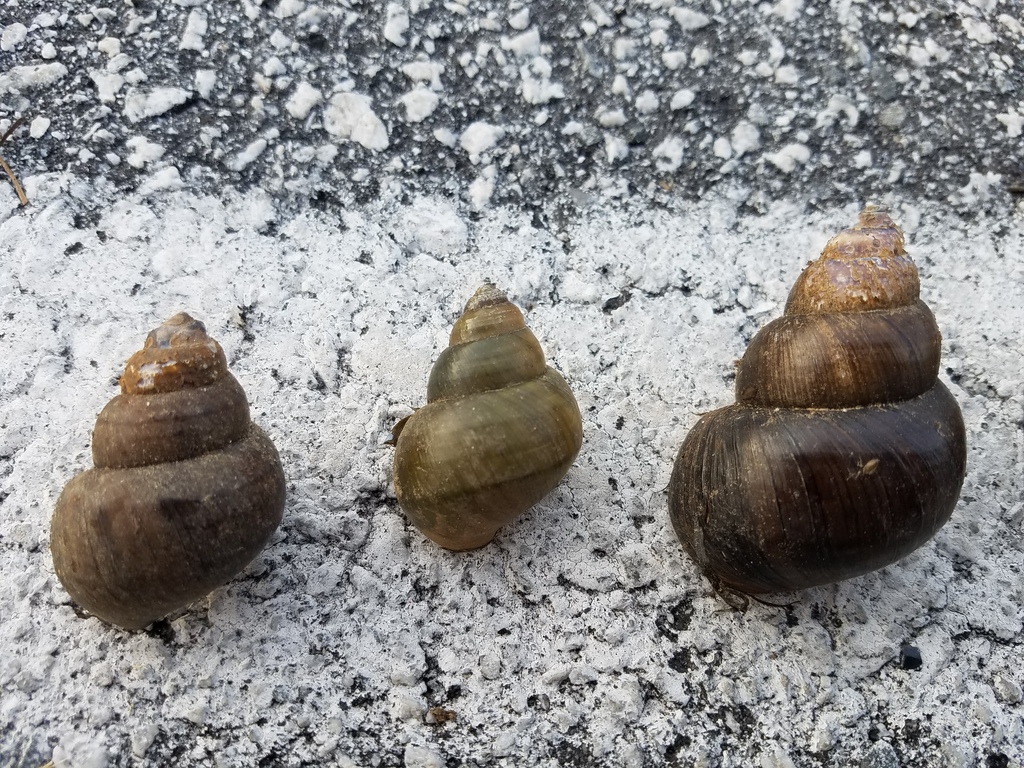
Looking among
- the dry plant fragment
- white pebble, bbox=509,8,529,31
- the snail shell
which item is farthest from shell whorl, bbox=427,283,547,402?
the dry plant fragment

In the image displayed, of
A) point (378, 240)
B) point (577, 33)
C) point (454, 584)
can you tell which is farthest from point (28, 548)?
point (577, 33)

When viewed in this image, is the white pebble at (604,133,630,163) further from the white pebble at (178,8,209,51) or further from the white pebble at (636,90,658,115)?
the white pebble at (178,8,209,51)

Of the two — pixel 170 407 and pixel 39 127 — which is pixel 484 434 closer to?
pixel 170 407

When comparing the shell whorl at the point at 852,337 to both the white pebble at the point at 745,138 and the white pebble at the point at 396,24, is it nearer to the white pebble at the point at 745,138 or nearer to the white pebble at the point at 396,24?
the white pebble at the point at 745,138

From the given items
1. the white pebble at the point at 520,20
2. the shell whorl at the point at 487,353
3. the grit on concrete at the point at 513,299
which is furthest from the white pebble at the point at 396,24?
the shell whorl at the point at 487,353

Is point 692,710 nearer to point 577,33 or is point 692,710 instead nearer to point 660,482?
point 660,482
